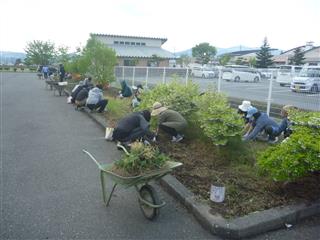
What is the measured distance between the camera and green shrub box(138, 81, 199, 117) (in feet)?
23.2

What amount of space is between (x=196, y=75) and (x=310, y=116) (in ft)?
26.0

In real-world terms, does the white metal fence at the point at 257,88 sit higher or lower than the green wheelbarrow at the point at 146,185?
higher

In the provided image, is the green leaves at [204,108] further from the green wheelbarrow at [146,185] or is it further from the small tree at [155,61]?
the small tree at [155,61]

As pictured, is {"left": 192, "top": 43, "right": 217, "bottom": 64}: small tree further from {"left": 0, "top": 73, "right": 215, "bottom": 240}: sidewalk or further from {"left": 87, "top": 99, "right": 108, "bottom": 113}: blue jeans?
{"left": 0, "top": 73, "right": 215, "bottom": 240}: sidewalk

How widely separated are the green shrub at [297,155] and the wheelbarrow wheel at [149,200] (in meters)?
1.66

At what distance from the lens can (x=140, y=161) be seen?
3.66 meters

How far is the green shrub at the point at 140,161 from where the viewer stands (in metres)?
3.64

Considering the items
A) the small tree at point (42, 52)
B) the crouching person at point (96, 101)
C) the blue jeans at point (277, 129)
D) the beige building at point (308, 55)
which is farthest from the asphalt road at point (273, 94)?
the small tree at point (42, 52)

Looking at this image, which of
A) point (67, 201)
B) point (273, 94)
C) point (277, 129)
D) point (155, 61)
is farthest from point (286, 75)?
point (155, 61)

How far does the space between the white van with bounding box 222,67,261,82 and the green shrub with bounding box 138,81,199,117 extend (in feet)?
11.0

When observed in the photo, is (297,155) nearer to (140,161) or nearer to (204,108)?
(140,161)

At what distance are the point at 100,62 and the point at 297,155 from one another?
48.6 ft

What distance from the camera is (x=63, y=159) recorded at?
6.00m

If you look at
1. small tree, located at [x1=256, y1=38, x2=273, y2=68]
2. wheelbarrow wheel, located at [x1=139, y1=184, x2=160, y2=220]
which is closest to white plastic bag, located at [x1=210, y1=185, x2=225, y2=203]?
wheelbarrow wheel, located at [x1=139, y1=184, x2=160, y2=220]
